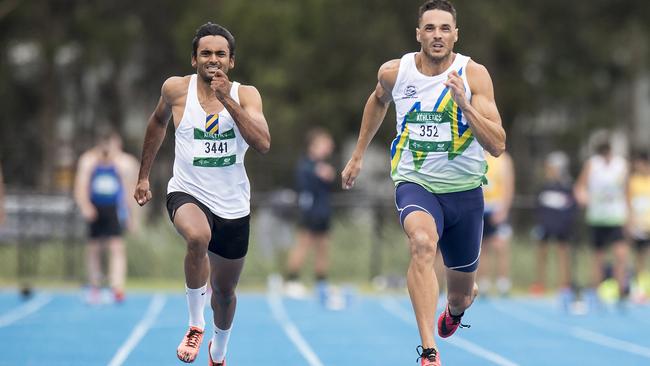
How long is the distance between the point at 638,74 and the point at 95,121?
15689 mm

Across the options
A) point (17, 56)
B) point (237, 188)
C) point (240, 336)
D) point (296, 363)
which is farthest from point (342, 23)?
point (237, 188)

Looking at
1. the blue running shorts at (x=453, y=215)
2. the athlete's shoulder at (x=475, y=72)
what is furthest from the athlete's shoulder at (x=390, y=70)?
the blue running shorts at (x=453, y=215)

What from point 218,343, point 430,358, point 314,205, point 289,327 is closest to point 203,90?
point 218,343

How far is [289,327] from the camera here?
14039 millimetres

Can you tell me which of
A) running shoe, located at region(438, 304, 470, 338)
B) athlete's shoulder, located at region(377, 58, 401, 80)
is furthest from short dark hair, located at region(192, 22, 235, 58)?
running shoe, located at region(438, 304, 470, 338)

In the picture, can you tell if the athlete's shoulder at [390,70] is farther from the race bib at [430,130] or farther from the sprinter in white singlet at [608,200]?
the sprinter in white singlet at [608,200]

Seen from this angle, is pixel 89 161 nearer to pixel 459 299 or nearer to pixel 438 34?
pixel 459 299

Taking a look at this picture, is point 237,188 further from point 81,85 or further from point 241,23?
point 81,85

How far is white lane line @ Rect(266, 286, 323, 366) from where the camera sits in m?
11.1

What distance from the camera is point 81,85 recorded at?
38.3 metres

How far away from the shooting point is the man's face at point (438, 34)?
8086 millimetres

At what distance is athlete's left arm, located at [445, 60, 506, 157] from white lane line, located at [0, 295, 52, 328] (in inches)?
286

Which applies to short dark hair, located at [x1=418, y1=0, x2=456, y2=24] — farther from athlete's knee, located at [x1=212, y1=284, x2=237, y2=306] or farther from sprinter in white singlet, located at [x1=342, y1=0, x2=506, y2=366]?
athlete's knee, located at [x1=212, y1=284, x2=237, y2=306]

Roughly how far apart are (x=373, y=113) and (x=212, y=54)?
4.23ft
